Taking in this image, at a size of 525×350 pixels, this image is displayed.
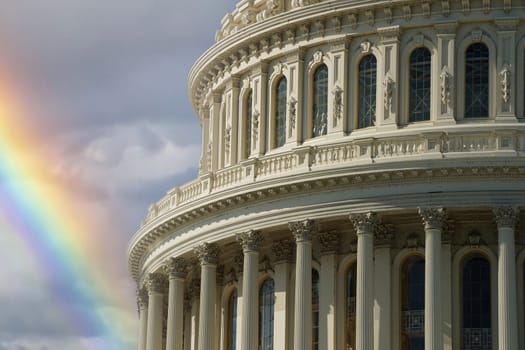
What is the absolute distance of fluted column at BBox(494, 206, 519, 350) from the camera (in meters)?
70.6

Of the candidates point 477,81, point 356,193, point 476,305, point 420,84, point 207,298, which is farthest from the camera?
point 207,298

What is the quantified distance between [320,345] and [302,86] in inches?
426

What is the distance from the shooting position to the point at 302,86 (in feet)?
260

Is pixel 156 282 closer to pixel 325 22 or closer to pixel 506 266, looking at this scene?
pixel 325 22

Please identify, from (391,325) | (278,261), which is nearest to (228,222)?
(278,261)

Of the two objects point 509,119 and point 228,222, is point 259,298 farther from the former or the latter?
point 509,119

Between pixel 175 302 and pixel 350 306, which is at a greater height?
pixel 175 302

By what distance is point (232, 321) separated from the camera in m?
80.5

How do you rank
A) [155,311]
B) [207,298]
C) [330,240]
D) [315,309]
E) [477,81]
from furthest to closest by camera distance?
[155,311], [207,298], [477,81], [315,309], [330,240]

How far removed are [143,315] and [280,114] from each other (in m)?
12.0

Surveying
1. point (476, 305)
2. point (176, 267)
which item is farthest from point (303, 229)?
point (176, 267)

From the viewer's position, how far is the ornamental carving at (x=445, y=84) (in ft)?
249

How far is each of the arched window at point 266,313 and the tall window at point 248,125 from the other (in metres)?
6.03

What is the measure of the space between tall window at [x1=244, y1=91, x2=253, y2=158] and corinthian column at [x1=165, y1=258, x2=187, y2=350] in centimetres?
523
